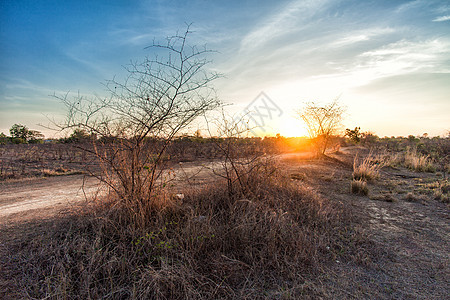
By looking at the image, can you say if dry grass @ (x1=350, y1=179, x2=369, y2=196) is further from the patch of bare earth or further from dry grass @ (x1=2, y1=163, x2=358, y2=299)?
dry grass @ (x1=2, y1=163, x2=358, y2=299)

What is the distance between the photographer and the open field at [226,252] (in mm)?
2484

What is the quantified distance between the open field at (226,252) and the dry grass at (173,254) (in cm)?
2

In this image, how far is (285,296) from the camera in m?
2.41

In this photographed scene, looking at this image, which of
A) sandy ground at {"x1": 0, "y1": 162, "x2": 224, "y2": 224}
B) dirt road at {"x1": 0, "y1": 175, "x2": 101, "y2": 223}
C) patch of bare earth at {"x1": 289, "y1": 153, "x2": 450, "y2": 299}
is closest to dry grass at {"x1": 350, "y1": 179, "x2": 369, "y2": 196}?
patch of bare earth at {"x1": 289, "y1": 153, "x2": 450, "y2": 299}

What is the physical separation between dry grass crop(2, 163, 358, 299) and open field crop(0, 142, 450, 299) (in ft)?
0.05

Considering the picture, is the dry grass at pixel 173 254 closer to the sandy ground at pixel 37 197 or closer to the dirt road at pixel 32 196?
the sandy ground at pixel 37 197

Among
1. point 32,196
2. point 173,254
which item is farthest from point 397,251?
point 32,196

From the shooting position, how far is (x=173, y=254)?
2.88m

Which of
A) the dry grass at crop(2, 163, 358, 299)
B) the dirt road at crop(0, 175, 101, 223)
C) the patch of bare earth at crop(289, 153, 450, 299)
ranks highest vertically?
the dirt road at crop(0, 175, 101, 223)

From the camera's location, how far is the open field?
248cm

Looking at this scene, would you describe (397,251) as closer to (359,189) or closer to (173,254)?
(359,189)

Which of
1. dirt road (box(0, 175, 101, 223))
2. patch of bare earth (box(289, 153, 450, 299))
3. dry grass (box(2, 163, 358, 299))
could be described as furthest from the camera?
Answer: dirt road (box(0, 175, 101, 223))

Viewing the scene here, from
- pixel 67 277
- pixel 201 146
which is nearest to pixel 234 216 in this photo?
pixel 67 277

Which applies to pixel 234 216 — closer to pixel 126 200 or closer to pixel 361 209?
pixel 126 200
